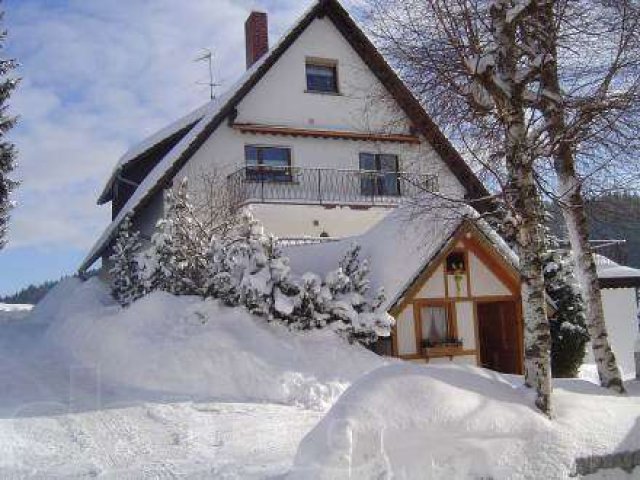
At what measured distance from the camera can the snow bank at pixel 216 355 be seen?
11.0 meters

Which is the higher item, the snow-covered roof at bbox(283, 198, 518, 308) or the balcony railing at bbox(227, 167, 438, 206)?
the balcony railing at bbox(227, 167, 438, 206)

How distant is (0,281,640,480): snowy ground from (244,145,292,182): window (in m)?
6.07

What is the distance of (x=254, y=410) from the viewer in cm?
1003

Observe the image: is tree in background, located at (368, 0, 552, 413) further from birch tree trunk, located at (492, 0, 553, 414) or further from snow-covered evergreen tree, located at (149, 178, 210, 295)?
snow-covered evergreen tree, located at (149, 178, 210, 295)

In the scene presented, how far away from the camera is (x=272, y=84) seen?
781 inches

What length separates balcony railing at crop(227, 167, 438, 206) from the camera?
61.5ft

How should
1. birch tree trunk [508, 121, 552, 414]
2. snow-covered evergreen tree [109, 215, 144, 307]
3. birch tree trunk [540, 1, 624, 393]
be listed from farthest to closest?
snow-covered evergreen tree [109, 215, 144, 307], birch tree trunk [540, 1, 624, 393], birch tree trunk [508, 121, 552, 414]

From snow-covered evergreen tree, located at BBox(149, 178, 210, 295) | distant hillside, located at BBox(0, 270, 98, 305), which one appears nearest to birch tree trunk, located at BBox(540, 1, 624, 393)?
snow-covered evergreen tree, located at BBox(149, 178, 210, 295)

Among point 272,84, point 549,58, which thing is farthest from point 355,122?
point 549,58

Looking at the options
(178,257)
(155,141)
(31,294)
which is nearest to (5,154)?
(155,141)

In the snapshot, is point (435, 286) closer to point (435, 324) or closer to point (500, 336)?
point (435, 324)

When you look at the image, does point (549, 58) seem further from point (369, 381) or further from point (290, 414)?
point (290, 414)

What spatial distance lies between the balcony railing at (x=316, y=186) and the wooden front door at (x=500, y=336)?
3.88 metres

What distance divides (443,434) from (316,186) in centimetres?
1375
